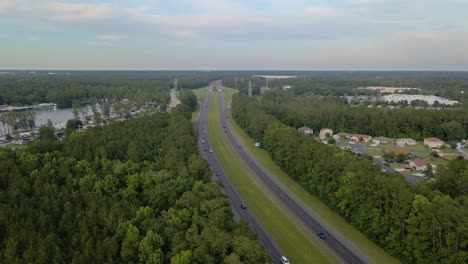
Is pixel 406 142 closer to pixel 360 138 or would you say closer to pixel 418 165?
pixel 360 138

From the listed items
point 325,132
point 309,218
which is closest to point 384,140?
point 325,132

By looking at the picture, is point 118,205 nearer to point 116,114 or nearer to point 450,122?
point 450,122

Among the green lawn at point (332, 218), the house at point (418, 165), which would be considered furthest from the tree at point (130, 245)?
the house at point (418, 165)

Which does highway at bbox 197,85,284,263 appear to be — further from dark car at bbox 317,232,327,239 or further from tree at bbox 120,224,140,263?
tree at bbox 120,224,140,263

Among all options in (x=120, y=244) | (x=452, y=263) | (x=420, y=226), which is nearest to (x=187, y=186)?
(x=120, y=244)

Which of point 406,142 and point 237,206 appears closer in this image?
point 237,206

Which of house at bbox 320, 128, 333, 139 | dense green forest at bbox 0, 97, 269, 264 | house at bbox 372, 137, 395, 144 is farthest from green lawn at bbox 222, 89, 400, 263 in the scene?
house at bbox 372, 137, 395, 144
